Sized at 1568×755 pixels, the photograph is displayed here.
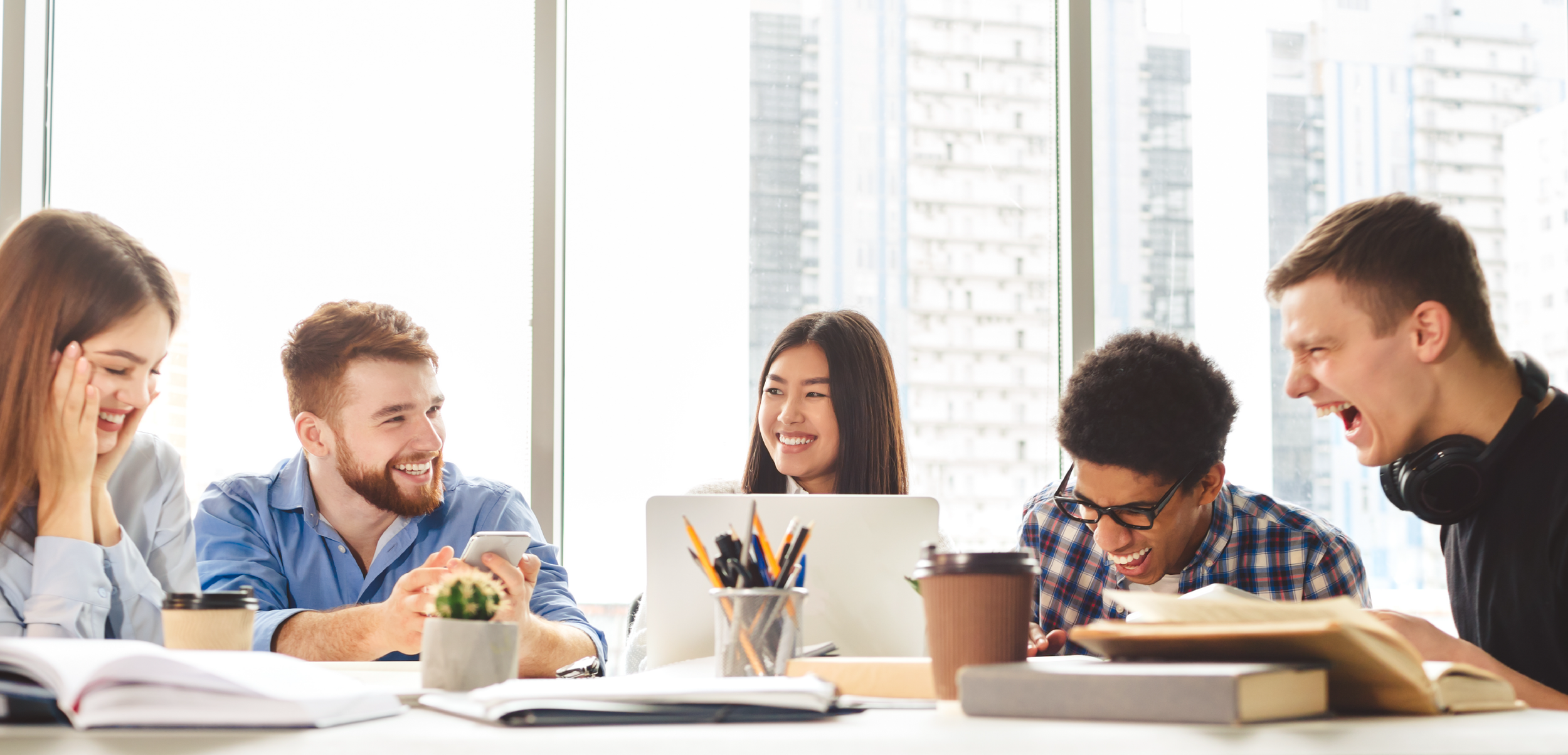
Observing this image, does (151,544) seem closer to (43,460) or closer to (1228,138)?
(43,460)

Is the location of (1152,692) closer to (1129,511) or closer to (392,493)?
(1129,511)

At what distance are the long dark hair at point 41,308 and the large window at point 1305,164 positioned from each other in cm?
251

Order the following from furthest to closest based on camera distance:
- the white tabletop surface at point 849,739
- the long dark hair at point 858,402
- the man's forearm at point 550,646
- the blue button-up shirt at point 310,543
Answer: the long dark hair at point 858,402 → the blue button-up shirt at point 310,543 → the man's forearm at point 550,646 → the white tabletop surface at point 849,739

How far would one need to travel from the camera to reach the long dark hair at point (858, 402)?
92.6 inches

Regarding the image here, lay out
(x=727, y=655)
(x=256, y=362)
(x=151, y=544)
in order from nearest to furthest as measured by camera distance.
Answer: (x=727, y=655) < (x=151, y=544) < (x=256, y=362)

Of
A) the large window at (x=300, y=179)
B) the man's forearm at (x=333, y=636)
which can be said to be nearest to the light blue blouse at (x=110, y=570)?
the man's forearm at (x=333, y=636)

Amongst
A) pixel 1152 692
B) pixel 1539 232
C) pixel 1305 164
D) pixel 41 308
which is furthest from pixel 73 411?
pixel 1539 232

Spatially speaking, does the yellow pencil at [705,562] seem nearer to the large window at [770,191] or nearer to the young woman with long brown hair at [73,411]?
the young woman with long brown hair at [73,411]

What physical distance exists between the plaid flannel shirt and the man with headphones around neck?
23 cm

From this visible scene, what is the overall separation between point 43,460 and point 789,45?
236 centimetres

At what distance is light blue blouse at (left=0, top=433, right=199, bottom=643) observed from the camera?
147 cm

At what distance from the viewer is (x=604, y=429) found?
3139mm

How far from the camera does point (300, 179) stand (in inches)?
125

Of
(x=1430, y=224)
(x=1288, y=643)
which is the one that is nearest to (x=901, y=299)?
(x=1430, y=224)
